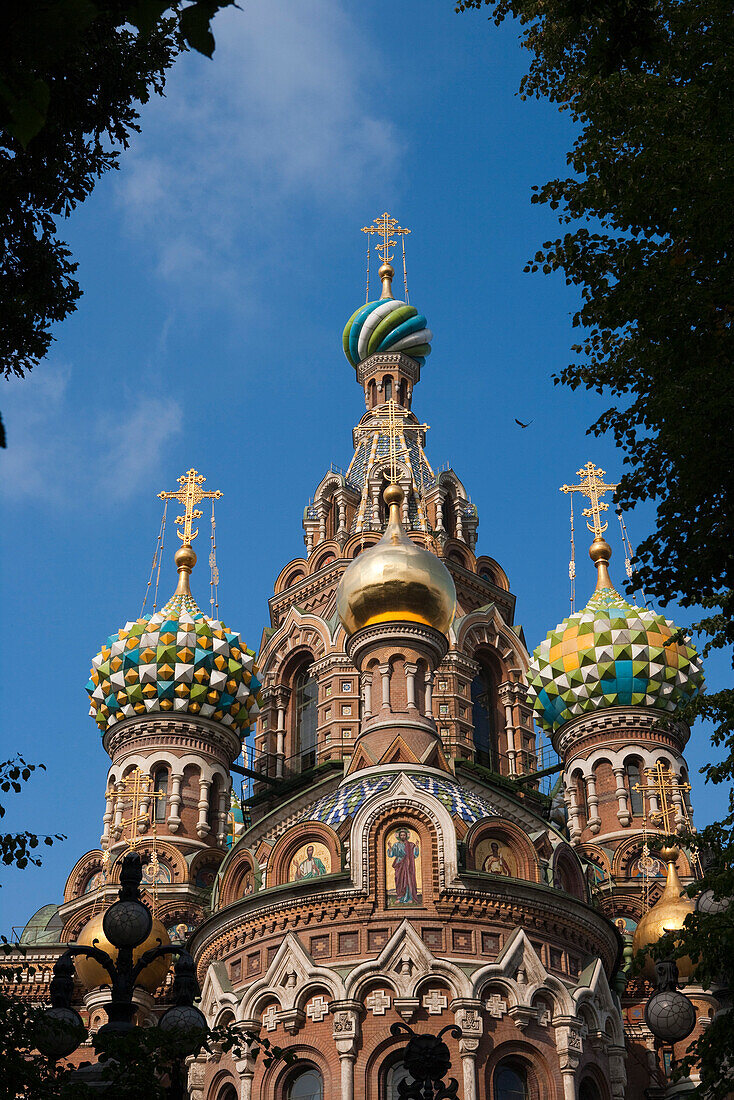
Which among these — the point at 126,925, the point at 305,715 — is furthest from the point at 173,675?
the point at 126,925

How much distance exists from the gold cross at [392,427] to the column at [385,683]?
10.3 m

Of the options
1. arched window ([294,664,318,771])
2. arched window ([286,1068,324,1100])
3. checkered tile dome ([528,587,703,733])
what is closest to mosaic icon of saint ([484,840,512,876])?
arched window ([286,1068,324,1100])

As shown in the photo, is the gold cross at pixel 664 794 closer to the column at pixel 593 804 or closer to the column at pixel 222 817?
the column at pixel 593 804

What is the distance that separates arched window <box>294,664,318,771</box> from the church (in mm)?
64

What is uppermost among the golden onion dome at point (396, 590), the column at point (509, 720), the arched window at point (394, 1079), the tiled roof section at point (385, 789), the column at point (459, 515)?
the column at point (459, 515)

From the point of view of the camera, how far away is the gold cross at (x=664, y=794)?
27609 mm

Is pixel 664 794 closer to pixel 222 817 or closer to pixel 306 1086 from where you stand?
pixel 222 817

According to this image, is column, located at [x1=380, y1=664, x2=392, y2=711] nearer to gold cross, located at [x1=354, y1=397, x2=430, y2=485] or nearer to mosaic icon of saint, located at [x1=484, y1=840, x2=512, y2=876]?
mosaic icon of saint, located at [x1=484, y1=840, x2=512, y2=876]

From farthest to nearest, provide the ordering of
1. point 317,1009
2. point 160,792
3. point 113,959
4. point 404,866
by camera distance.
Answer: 1. point 160,792
2. point 113,959
3. point 404,866
4. point 317,1009

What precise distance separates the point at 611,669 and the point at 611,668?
0.07 ft

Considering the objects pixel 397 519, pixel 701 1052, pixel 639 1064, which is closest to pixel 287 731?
pixel 397 519

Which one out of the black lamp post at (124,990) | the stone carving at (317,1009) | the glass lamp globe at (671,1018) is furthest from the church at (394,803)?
the black lamp post at (124,990)

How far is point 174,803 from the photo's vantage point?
1099 inches

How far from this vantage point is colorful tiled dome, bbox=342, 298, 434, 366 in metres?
36.2
